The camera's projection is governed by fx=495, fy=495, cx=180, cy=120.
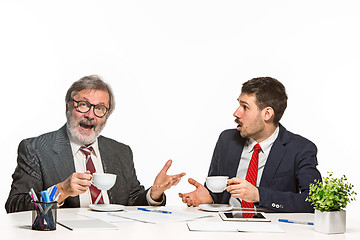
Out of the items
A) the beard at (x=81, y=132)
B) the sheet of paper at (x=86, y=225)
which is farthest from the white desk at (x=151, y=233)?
the beard at (x=81, y=132)

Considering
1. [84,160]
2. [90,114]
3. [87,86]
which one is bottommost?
[84,160]

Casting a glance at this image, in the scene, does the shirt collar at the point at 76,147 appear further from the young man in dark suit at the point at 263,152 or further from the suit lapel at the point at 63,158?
the young man in dark suit at the point at 263,152

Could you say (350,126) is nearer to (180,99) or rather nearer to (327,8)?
(327,8)

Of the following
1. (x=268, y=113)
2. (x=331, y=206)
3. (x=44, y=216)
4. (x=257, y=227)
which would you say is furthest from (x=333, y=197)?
(x=268, y=113)

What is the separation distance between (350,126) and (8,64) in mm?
3022

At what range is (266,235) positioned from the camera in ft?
5.93

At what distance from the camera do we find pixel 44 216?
1.80 metres

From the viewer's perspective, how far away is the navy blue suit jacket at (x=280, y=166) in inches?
103

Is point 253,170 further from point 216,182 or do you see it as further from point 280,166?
point 216,182

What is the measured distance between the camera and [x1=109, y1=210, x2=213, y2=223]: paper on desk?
2088 millimetres

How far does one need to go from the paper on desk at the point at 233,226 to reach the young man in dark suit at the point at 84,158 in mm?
801

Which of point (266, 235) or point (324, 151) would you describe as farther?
point (324, 151)

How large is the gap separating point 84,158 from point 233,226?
4.66 ft

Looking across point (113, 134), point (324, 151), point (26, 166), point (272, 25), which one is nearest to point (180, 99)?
point (113, 134)
